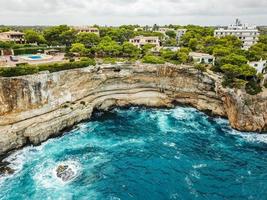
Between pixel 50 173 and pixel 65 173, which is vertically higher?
pixel 65 173

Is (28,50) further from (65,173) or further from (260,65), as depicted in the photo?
(260,65)

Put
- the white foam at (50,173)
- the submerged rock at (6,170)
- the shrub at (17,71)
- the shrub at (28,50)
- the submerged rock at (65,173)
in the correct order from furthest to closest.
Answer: the shrub at (28,50) → the shrub at (17,71) → the submerged rock at (6,170) → the submerged rock at (65,173) → the white foam at (50,173)

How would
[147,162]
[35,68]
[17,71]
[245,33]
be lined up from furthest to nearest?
Result: [245,33]
[35,68]
[17,71]
[147,162]

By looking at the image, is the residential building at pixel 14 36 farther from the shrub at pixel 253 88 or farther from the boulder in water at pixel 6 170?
the shrub at pixel 253 88

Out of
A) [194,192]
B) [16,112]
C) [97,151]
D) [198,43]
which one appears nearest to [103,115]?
[97,151]

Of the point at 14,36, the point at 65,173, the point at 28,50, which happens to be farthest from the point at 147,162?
the point at 14,36

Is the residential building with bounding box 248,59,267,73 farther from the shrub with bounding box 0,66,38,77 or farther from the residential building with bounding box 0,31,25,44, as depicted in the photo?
the residential building with bounding box 0,31,25,44

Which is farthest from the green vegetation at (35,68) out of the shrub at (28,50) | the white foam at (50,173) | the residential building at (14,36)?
the residential building at (14,36)
